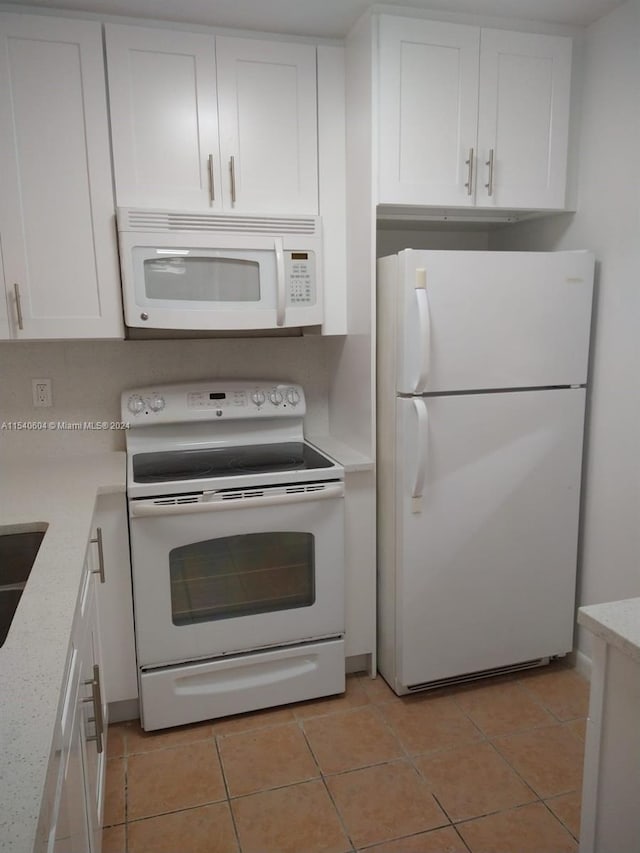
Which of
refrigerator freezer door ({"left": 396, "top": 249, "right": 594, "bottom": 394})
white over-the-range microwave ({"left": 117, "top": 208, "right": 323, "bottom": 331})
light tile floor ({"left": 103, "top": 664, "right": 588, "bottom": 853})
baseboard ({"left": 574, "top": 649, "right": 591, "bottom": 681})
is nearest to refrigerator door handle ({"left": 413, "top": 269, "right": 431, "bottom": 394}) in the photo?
refrigerator freezer door ({"left": 396, "top": 249, "right": 594, "bottom": 394})

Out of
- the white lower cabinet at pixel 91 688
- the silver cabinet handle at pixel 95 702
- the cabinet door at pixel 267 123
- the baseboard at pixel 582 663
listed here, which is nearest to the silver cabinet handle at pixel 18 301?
the white lower cabinet at pixel 91 688

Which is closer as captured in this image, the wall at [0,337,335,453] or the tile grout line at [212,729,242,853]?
the tile grout line at [212,729,242,853]

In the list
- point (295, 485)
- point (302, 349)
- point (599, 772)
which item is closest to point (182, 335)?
point (302, 349)

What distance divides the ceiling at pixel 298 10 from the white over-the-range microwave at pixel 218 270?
24.7 inches

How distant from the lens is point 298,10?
2.01 metres

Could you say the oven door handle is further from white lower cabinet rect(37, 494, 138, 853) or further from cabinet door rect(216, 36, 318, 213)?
cabinet door rect(216, 36, 318, 213)

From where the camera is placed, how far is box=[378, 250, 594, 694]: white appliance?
2078 millimetres

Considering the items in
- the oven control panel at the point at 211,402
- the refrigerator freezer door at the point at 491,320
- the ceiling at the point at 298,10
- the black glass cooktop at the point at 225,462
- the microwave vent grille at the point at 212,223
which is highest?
the ceiling at the point at 298,10

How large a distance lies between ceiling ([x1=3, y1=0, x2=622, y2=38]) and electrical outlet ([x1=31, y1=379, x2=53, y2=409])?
1.25 meters

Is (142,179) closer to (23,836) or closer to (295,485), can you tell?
(295,485)

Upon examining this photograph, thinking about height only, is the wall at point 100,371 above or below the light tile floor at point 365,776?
above

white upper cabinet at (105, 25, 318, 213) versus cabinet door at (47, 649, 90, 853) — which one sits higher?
white upper cabinet at (105, 25, 318, 213)

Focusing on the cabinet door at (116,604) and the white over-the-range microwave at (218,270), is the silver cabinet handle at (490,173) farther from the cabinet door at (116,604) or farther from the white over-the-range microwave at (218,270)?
the cabinet door at (116,604)

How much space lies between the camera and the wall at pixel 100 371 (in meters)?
2.36
